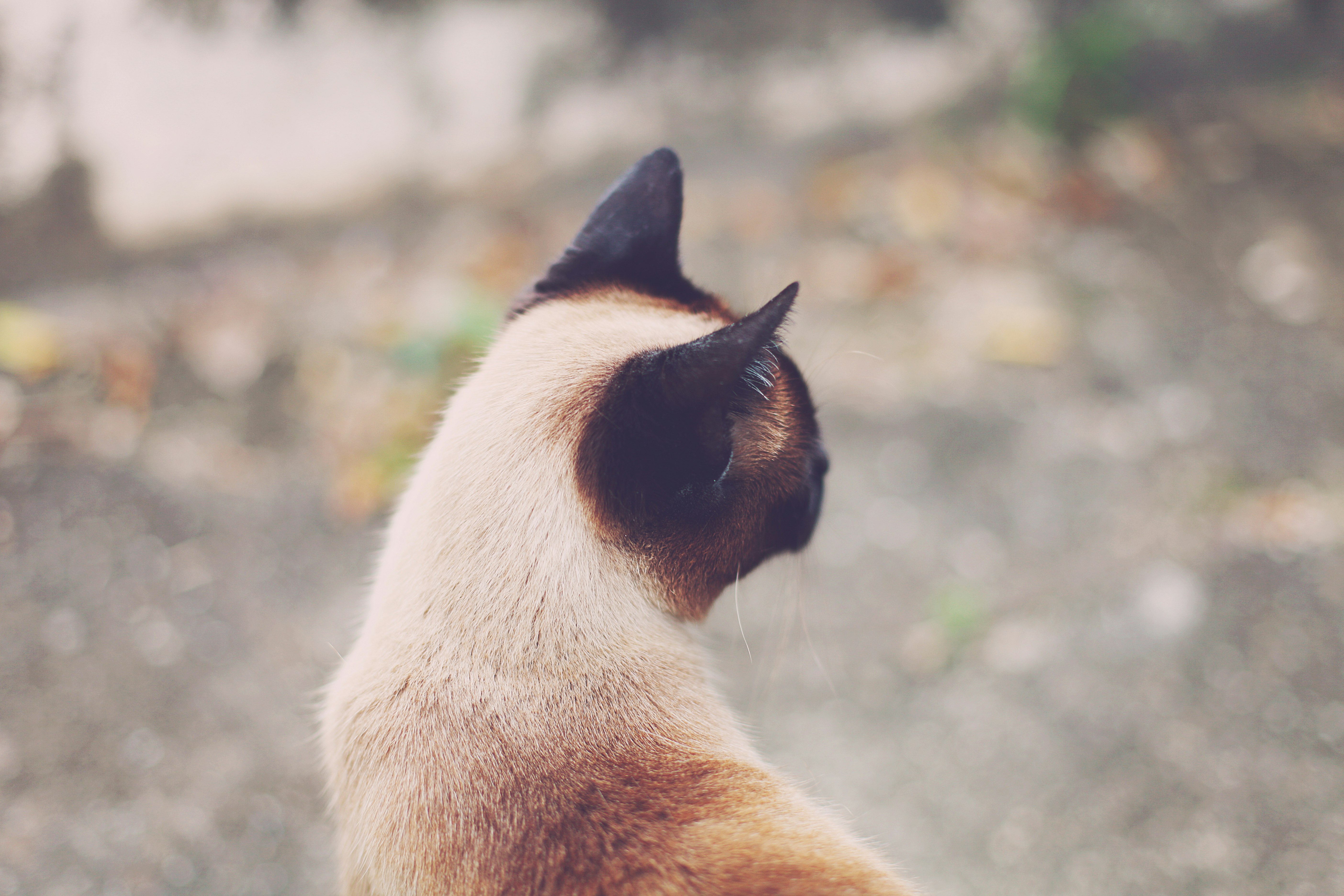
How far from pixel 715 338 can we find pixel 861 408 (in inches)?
86.1

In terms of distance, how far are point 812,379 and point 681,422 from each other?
1.10 m

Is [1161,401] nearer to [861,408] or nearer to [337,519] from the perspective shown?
[861,408]

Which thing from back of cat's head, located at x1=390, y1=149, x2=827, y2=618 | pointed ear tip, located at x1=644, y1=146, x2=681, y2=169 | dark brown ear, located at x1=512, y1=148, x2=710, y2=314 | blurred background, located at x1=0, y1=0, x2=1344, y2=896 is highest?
pointed ear tip, located at x1=644, y1=146, x2=681, y2=169

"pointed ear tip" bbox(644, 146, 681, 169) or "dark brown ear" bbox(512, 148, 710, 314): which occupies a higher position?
"pointed ear tip" bbox(644, 146, 681, 169)

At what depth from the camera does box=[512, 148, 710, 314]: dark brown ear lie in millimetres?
1776

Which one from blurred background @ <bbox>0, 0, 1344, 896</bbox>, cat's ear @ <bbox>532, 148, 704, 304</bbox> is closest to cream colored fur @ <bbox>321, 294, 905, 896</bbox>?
cat's ear @ <bbox>532, 148, 704, 304</bbox>

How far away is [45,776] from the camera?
7.93ft

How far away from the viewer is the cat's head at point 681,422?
134cm

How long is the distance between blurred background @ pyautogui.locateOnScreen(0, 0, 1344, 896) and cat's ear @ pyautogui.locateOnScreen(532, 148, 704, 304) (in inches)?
32.3

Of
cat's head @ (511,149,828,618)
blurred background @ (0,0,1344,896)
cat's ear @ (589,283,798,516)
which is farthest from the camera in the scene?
blurred background @ (0,0,1344,896)

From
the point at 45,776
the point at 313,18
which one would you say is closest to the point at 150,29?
the point at 313,18

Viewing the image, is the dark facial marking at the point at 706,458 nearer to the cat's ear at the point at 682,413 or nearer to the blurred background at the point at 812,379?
the cat's ear at the point at 682,413

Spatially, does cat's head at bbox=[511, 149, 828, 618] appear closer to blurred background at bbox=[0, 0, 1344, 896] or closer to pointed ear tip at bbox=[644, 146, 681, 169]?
pointed ear tip at bbox=[644, 146, 681, 169]

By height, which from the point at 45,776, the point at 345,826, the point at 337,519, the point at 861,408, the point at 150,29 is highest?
the point at 150,29
